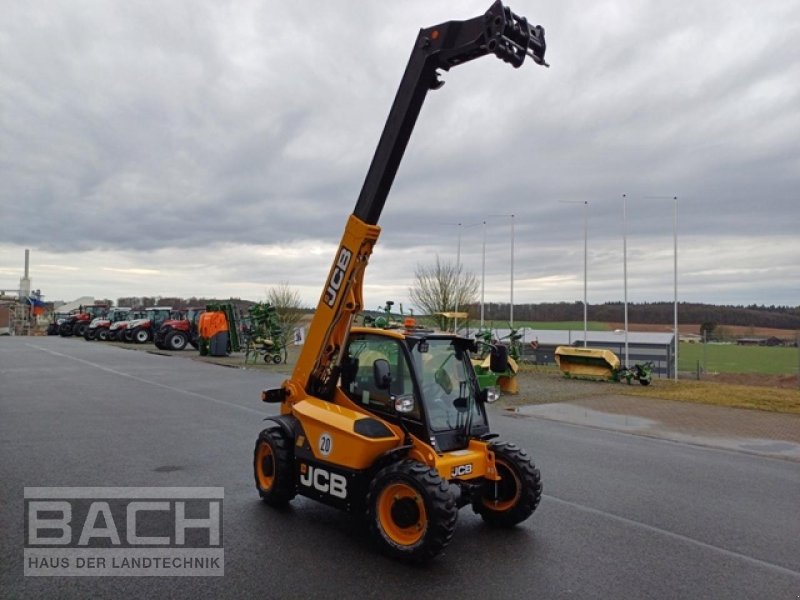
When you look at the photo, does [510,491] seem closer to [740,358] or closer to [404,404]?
[404,404]

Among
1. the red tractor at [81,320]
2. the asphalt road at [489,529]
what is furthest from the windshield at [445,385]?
the red tractor at [81,320]

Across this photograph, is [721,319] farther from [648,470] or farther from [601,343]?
[648,470]

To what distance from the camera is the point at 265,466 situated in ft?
22.0

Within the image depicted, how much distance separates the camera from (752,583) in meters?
5.06

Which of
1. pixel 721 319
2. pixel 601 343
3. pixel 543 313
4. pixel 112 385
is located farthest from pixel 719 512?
pixel 721 319

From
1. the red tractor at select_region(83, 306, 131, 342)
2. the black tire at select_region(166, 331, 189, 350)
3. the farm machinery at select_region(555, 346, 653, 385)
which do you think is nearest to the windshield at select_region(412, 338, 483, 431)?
the farm machinery at select_region(555, 346, 653, 385)

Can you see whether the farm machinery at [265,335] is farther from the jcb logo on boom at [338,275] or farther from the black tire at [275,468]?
the jcb logo on boom at [338,275]

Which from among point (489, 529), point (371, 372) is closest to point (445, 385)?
point (371, 372)

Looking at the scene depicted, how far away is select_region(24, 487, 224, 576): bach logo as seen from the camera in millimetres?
5027

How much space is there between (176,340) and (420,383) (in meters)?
31.6

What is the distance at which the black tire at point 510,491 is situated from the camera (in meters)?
5.89

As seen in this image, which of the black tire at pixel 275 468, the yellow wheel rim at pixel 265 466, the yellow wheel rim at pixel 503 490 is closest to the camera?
the yellow wheel rim at pixel 503 490

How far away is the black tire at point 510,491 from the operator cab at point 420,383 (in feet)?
1.13

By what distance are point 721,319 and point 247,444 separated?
43.4 m
